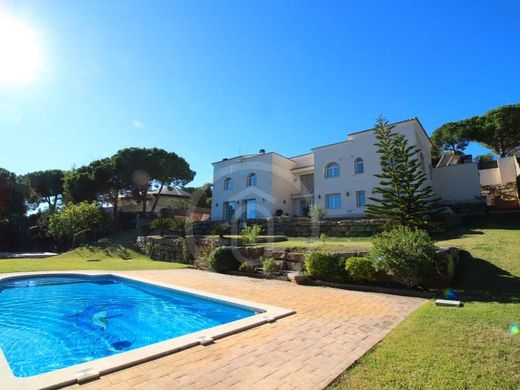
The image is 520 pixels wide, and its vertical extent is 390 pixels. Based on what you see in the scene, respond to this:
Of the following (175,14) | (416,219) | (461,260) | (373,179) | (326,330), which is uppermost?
(175,14)

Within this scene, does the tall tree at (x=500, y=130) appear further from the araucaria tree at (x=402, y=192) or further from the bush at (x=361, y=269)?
the bush at (x=361, y=269)

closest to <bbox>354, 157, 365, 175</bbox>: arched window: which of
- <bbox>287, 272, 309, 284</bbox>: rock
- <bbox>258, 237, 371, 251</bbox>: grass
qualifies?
<bbox>258, 237, 371, 251</bbox>: grass

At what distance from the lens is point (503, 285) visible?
7195 millimetres

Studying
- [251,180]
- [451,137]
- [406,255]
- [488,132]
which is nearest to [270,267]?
[406,255]

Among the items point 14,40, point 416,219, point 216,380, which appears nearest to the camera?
point 216,380

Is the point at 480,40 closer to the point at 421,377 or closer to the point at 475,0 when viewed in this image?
the point at 475,0

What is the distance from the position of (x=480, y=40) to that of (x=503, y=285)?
728 cm

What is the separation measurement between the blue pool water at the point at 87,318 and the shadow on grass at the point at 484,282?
521 centimetres

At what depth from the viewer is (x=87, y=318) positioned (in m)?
6.86

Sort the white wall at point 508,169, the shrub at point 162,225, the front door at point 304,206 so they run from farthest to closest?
the white wall at point 508,169
the front door at point 304,206
the shrub at point 162,225

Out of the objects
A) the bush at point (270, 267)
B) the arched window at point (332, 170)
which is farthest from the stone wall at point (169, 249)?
the arched window at point (332, 170)

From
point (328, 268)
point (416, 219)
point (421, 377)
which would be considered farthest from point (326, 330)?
point (416, 219)

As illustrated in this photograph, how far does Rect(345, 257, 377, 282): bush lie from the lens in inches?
332

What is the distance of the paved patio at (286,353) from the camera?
306 cm
